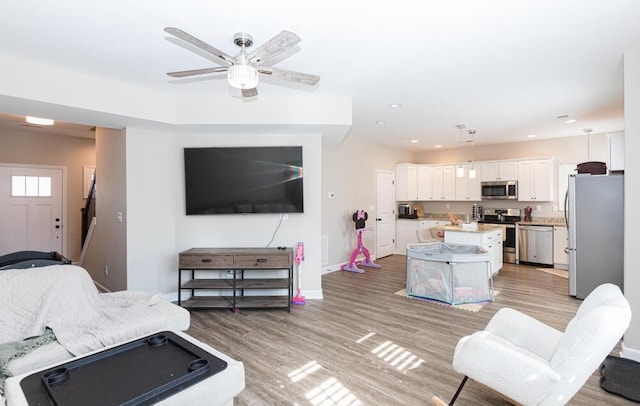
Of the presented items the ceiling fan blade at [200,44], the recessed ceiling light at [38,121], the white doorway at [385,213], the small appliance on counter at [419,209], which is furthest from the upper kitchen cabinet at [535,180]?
the recessed ceiling light at [38,121]

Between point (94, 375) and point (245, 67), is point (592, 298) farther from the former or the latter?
point (94, 375)

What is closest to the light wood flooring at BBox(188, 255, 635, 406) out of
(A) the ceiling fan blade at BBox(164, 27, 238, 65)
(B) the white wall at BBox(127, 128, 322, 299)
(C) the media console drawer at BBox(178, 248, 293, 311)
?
(C) the media console drawer at BBox(178, 248, 293, 311)

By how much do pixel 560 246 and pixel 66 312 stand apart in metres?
7.47

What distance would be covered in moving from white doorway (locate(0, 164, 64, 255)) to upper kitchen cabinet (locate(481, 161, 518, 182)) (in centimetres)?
877

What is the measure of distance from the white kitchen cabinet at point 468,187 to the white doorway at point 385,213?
1.50 meters

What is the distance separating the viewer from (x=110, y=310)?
2650mm

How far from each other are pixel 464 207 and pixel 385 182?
81.4 inches

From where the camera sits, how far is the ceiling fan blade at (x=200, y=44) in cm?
180

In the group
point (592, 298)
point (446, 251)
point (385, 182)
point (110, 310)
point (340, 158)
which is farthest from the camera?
point (385, 182)

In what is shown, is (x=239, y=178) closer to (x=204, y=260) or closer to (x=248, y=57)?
(x=204, y=260)

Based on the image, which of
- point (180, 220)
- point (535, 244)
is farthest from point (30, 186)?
point (535, 244)

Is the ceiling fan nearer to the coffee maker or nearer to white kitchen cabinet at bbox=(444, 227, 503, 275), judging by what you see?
white kitchen cabinet at bbox=(444, 227, 503, 275)

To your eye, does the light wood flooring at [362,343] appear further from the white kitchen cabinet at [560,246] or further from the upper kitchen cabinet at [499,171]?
the upper kitchen cabinet at [499,171]

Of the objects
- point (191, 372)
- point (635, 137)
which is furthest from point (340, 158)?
point (191, 372)
